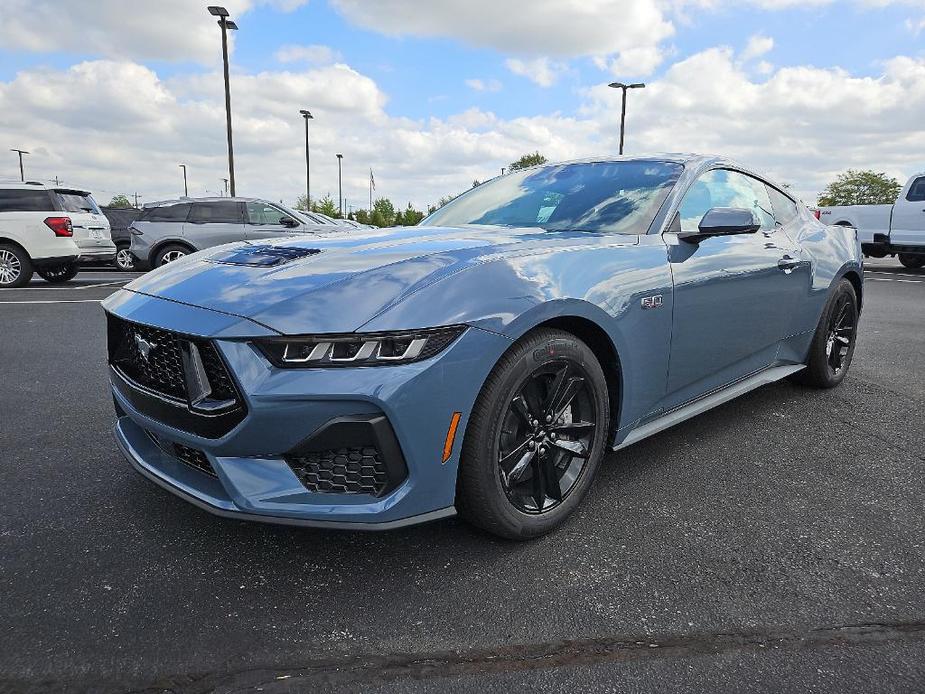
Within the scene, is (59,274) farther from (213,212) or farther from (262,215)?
(262,215)

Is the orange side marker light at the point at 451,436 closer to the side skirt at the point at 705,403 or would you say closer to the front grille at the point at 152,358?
the front grille at the point at 152,358

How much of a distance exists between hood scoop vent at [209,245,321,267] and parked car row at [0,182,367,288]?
8543mm

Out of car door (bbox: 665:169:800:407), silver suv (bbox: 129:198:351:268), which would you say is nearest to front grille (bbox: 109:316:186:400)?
car door (bbox: 665:169:800:407)

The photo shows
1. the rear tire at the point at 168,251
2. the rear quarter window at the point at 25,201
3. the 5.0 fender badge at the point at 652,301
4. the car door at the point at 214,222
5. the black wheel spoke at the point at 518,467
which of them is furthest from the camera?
the rear tire at the point at 168,251

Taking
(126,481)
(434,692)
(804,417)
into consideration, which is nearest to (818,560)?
(434,692)

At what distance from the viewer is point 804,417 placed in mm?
3807

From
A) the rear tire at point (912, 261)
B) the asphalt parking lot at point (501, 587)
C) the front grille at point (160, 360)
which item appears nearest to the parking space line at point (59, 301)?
the asphalt parking lot at point (501, 587)

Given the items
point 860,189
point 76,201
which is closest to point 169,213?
point 76,201

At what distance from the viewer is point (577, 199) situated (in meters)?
3.16

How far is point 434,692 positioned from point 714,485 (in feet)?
5.46

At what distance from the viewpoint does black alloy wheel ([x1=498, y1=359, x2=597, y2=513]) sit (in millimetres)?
2250

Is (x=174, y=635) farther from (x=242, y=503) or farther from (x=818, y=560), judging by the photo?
(x=818, y=560)

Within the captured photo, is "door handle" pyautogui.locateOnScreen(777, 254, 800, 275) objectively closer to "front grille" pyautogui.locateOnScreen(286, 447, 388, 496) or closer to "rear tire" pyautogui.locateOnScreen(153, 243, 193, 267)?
"front grille" pyautogui.locateOnScreen(286, 447, 388, 496)

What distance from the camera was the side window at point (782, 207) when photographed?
3.88 meters
